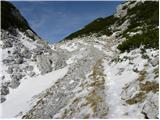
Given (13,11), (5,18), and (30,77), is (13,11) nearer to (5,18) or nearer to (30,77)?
(5,18)

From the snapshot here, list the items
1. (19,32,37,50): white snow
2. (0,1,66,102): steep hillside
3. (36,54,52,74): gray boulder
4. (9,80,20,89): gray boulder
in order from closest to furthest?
(9,80,20,89): gray boulder
(0,1,66,102): steep hillside
(36,54,52,74): gray boulder
(19,32,37,50): white snow

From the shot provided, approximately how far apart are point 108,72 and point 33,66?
8.20m

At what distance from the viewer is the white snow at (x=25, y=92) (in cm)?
1850

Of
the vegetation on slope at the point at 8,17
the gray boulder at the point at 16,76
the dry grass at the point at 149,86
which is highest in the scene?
the vegetation on slope at the point at 8,17

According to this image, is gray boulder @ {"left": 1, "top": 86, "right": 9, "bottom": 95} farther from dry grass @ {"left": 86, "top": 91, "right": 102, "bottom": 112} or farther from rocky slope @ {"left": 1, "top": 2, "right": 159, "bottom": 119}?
dry grass @ {"left": 86, "top": 91, "right": 102, "bottom": 112}

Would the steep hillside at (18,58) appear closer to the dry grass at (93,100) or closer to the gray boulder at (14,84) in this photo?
the gray boulder at (14,84)

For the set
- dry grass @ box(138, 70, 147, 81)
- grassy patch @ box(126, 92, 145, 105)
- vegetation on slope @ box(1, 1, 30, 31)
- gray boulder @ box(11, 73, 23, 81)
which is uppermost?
vegetation on slope @ box(1, 1, 30, 31)

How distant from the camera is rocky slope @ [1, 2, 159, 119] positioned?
45.8 ft

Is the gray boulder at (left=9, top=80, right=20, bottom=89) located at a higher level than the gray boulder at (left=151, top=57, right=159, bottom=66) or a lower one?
higher

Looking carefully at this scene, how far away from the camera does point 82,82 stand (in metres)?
19.3

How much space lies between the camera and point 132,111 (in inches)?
515

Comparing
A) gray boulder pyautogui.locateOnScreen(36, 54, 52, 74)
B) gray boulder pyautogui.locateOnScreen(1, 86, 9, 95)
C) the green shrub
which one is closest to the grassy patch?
the green shrub

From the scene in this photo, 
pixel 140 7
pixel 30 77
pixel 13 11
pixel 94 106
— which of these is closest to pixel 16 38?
pixel 30 77

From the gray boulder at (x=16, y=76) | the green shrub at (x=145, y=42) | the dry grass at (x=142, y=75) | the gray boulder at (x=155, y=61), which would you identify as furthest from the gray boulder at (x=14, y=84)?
the gray boulder at (x=155, y=61)
